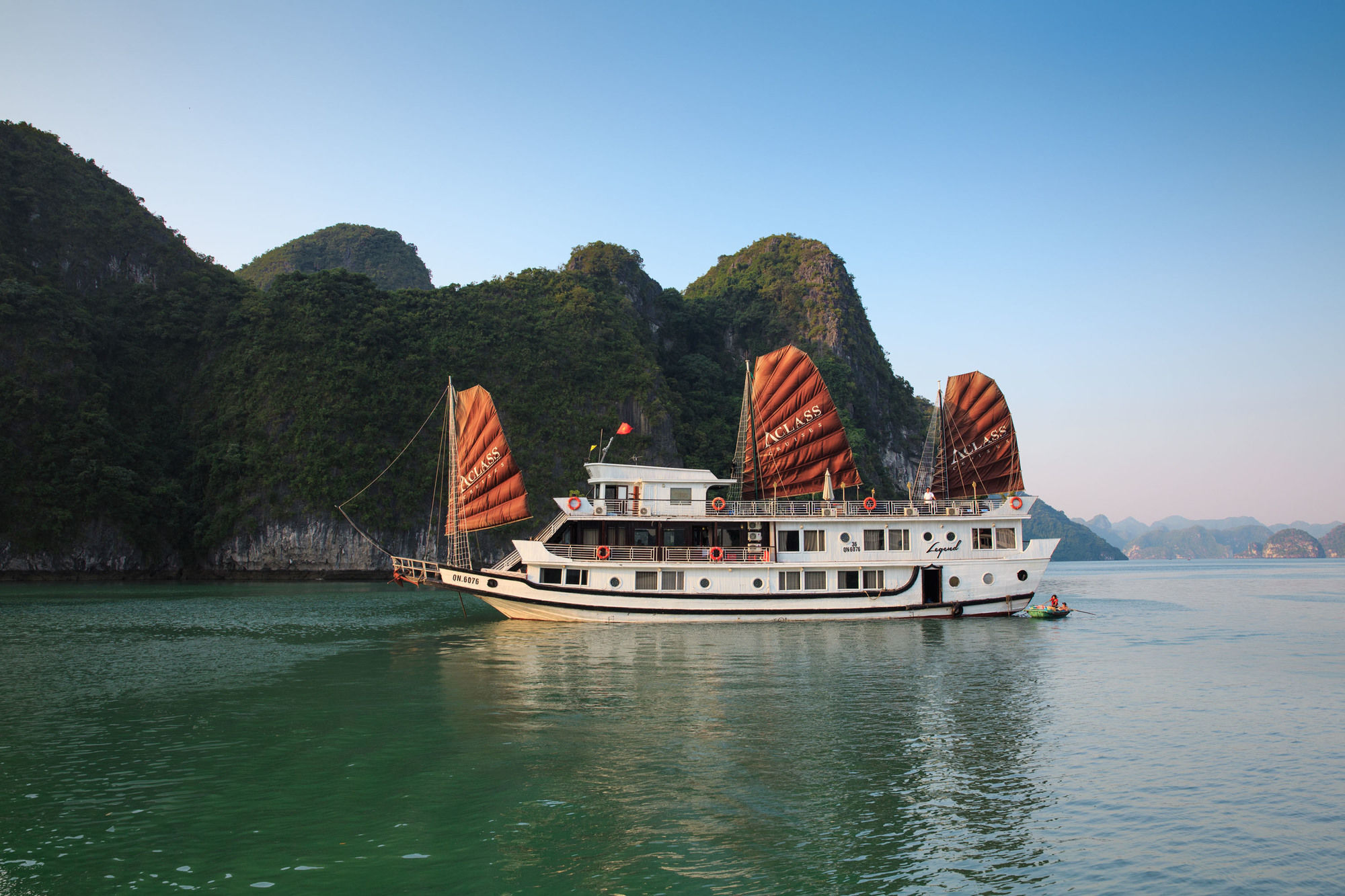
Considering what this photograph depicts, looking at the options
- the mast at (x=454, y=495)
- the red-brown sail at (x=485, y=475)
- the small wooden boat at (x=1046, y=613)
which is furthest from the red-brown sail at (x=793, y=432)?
the mast at (x=454, y=495)

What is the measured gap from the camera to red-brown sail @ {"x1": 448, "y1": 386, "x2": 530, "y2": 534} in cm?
2834

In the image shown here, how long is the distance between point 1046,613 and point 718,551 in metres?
13.1

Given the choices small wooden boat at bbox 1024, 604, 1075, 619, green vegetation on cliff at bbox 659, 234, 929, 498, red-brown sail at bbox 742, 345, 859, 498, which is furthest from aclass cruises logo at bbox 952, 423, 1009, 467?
green vegetation on cliff at bbox 659, 234, 929, 498

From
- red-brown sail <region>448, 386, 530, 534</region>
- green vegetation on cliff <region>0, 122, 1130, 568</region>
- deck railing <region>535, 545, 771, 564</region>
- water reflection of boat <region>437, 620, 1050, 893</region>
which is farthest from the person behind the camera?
green vegetation on cliff <region>0, 122, 1130, 568</region>

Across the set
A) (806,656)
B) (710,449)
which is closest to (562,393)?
(710,449)

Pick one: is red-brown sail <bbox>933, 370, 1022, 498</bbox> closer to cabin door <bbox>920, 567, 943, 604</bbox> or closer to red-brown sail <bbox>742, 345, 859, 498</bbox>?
red-brown sail <bbox>742, 345, 859, 498</bbox>

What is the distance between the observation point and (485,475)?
2852 centimetres

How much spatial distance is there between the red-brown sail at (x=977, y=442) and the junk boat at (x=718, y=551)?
7.13ft

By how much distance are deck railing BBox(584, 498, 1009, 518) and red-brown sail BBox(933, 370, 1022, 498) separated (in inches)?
77.6

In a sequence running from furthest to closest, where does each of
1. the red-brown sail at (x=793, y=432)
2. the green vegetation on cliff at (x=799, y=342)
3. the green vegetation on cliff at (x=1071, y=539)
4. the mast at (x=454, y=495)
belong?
the green vegetation on cliff at (x=1071, y=539) < the green vegetation on cliff at (x=799, y=342) < the red-brown sail at (x=793, y=432) < the mast at (x=454, y=495)

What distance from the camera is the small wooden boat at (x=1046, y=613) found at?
30.3 m

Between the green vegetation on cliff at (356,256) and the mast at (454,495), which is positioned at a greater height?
the green vegetation on cliff at (356,256)

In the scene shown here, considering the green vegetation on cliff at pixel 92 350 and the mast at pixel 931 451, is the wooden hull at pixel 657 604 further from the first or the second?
the green vegetation on cliff at pixel 92 350

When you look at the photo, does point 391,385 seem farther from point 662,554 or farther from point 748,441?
point 662,554
